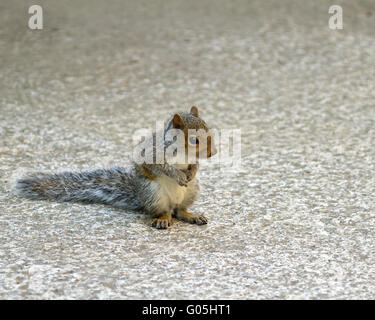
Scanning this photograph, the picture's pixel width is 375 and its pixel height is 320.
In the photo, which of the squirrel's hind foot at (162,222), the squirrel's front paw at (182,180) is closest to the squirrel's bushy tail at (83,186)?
the squirrel's hind foot at (162,222)

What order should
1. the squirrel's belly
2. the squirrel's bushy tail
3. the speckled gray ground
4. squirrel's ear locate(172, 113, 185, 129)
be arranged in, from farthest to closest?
the squirrel's bushy tail, the squirrel's belly, squirrel's ear locate(172, 113, 185, 129), the speckled gray ground

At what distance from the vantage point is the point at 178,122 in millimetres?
3418

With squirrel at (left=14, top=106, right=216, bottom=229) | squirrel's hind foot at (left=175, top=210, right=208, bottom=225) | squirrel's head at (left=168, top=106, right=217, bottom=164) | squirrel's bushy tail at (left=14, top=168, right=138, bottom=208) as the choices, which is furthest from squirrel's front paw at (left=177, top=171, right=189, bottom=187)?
squirrel's bushy tail at (left=14, top=168, right=138, bottom=208)

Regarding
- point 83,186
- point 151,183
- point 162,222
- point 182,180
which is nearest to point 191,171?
point 182,180

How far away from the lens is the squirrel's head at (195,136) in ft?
11.2

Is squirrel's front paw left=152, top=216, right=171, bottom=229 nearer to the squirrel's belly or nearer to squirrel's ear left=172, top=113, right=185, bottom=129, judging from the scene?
the squirrel's belly

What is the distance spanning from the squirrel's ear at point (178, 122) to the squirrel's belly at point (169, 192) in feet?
1.06

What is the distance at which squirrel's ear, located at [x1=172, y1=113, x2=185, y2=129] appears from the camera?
3405 millimetres

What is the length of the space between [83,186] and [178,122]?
92cm

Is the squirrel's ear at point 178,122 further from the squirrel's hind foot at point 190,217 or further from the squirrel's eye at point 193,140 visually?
the squirrel's hind foot at point 190,217

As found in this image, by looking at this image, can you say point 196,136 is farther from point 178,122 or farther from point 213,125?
point 213,125

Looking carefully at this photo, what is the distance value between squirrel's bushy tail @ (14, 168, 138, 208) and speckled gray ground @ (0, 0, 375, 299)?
0.27ft
